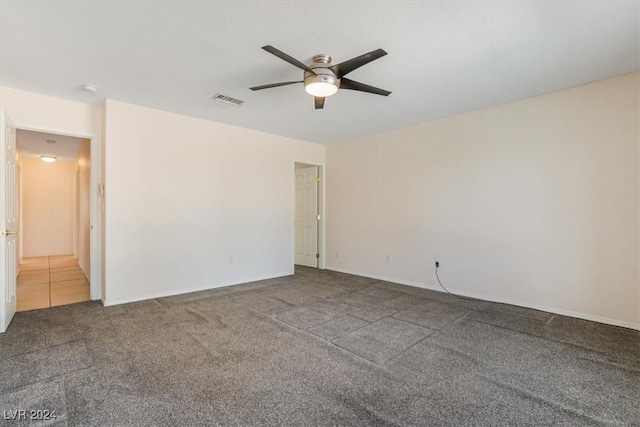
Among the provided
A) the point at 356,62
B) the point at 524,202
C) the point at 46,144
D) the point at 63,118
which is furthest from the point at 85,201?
the point at 524,202

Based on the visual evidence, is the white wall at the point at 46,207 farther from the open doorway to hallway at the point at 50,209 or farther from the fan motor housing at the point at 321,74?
the fan motor housing at the point at 321,74

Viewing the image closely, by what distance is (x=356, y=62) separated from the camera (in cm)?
244

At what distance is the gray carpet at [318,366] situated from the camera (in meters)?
1.84

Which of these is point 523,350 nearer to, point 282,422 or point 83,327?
point 282,422

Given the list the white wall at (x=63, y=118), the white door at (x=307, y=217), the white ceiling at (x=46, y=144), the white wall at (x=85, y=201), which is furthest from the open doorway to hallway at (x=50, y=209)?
the white door at (x=307, y=217)

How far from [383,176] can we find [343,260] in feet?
6.14

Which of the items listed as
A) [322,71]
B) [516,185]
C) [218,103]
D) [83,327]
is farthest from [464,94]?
[83,327]

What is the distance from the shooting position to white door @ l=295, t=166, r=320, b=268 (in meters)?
6.61

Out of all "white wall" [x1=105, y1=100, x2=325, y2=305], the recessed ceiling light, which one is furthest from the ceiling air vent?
the recessed ceiling light

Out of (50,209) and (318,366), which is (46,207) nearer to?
(50,209)

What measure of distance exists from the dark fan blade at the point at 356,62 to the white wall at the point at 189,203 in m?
2.81

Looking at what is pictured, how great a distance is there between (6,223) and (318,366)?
346cm

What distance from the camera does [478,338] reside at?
2.91 m

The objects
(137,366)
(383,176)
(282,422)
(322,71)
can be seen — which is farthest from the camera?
(383,176)
